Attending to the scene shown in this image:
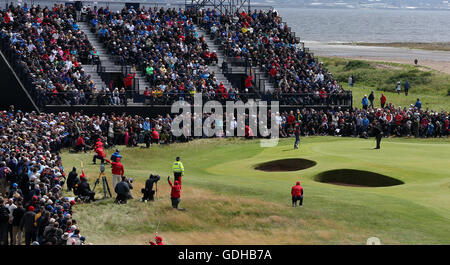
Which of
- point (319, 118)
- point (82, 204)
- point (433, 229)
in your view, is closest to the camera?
point (433, 229)

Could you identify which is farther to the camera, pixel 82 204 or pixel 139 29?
pixel 139 29

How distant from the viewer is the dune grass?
72.4m

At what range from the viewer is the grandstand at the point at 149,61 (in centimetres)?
4775

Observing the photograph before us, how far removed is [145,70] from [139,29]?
14.5ft

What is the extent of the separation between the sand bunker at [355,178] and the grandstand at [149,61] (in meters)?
16.8

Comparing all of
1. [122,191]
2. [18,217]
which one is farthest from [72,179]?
[18,217]

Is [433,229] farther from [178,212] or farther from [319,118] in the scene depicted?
[319,118]

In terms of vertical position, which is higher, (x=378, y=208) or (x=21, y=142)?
(x=21, y=142)

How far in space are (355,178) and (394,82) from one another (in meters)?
52.9

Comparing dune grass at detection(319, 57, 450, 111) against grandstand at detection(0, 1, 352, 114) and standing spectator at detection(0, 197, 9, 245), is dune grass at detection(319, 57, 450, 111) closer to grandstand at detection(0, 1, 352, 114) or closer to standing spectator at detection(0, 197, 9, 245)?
grandstand at detection(0, 1, 352, 114)

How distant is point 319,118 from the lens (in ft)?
166

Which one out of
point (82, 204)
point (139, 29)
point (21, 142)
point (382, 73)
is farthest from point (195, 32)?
point (382, 73)

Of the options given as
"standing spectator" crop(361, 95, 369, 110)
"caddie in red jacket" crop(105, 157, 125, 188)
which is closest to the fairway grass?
"caddie in red jacket" crop(105, 157, 125, 188)

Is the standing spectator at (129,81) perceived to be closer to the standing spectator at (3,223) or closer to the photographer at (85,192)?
the photographer at (85,192)
